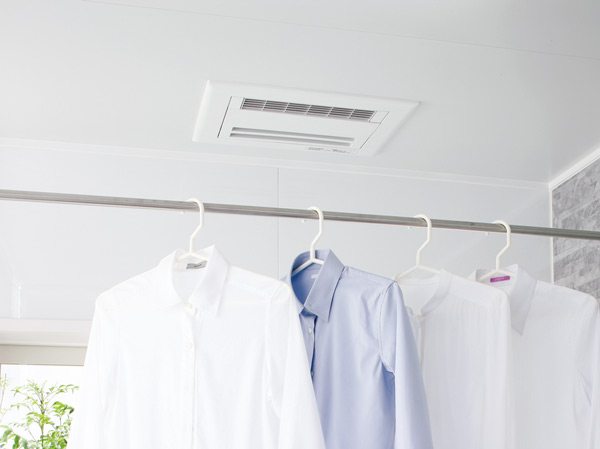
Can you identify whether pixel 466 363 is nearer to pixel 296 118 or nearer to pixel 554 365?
pixel 554 365

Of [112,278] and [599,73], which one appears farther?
[112,278]

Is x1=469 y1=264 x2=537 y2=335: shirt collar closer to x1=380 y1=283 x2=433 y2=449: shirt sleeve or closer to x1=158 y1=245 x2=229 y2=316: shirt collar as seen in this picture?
x1=380 y1=283 x2=433 y2=449: shirt sleeve

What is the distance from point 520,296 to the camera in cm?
181

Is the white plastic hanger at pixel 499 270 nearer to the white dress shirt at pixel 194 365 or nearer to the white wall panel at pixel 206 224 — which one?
the white dress shirt at pixel 194 365

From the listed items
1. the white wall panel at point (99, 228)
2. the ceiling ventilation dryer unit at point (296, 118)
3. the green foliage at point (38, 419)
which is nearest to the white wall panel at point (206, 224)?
the white wall panel at point (99, 228)

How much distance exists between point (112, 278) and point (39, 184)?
0.42 meters

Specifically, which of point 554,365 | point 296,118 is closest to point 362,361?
point 554,365

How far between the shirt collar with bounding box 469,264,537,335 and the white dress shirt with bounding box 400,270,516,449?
13 cm

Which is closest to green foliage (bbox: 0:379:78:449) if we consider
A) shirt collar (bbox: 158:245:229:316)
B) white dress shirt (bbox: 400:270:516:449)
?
shirt collar (bbox: 158:245:229:316)

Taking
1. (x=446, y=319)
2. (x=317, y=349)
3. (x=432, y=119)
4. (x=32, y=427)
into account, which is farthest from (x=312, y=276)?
(x=32, y=427)

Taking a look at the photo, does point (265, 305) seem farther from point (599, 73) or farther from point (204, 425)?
point (599, 73)

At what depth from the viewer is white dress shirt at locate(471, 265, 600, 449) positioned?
1.81 meters

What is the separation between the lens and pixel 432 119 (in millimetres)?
2430

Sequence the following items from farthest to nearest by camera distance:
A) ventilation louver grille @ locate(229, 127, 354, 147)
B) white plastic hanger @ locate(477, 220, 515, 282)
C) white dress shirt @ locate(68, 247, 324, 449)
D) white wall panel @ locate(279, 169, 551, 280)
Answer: white wall panel @ locate(279, 169, 551, 280)
ventilation louver grille @ locate(229, 127, 354, 147)
white plastic hanger @ locate(477, 220, 515, 282)
white dress shirt @ locate(68, 247, 324, 449)
